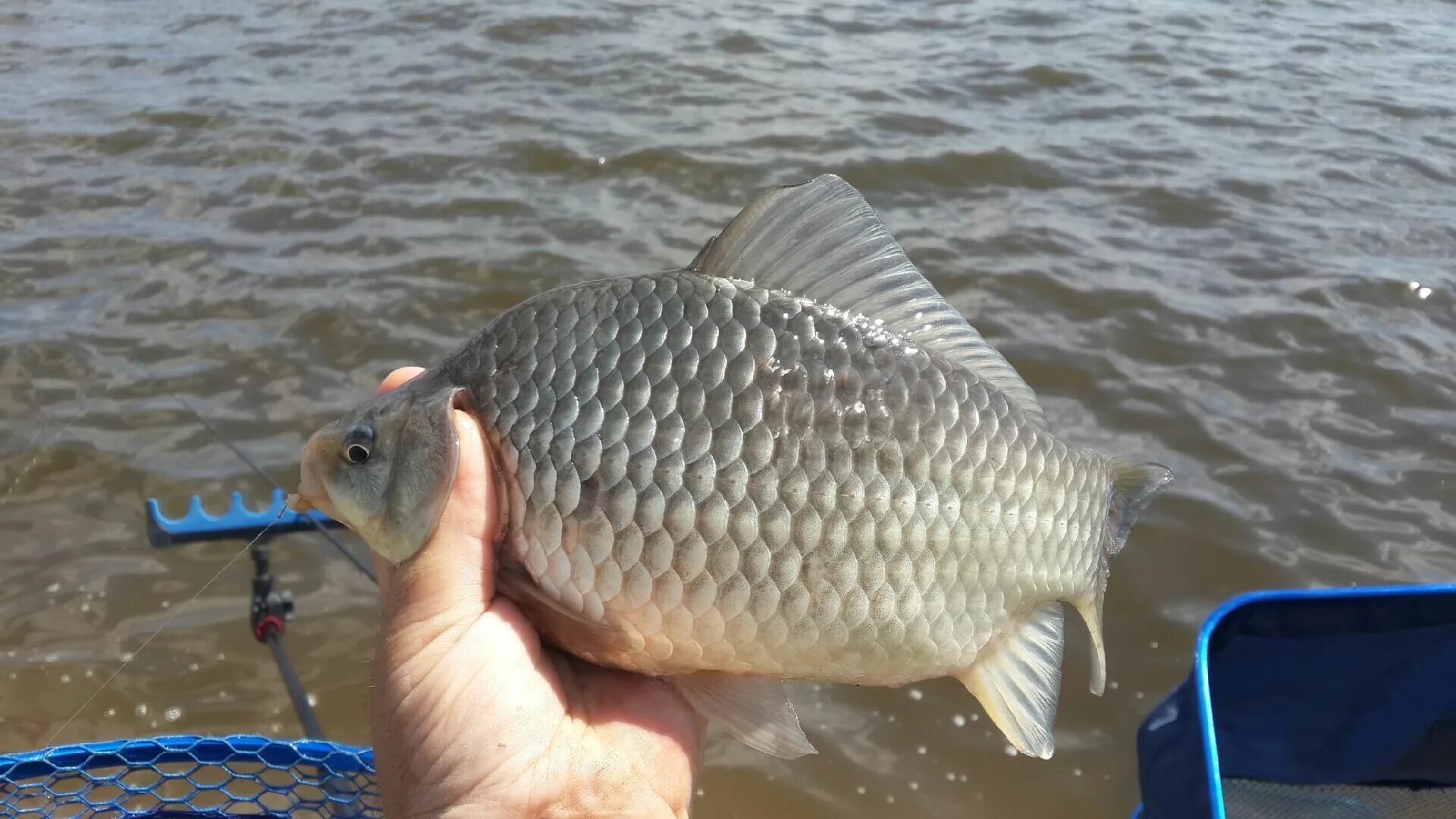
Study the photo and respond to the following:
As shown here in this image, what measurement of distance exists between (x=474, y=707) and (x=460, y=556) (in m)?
0.26

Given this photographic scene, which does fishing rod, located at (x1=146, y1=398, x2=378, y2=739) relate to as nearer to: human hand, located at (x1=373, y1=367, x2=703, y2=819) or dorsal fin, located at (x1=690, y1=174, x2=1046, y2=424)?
human hand, located at (x1=373, y1=367, x2=703, y2=819)

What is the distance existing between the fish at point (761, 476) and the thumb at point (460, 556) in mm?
26

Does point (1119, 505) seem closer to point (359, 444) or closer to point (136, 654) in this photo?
point (359, 444)

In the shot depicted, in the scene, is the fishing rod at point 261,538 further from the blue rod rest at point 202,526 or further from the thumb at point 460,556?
the thumb at point 460,556

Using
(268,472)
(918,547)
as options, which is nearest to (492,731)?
(918,547)

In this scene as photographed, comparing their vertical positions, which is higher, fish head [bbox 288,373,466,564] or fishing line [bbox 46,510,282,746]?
fish head [bbox 288,373,466,564]

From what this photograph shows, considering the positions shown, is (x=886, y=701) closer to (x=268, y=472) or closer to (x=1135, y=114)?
(x=268, y=472)

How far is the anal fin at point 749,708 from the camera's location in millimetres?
1960

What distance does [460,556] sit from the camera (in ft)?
6.10

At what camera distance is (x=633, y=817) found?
6.20ft

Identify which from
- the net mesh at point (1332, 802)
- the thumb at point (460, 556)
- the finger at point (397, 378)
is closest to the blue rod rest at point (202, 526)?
the finger at point (397, 378)

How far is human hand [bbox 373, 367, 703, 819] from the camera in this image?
6.01ft

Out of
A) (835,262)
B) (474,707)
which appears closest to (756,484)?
(835,262)

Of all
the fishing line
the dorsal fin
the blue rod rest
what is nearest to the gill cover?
the dorsal fin
